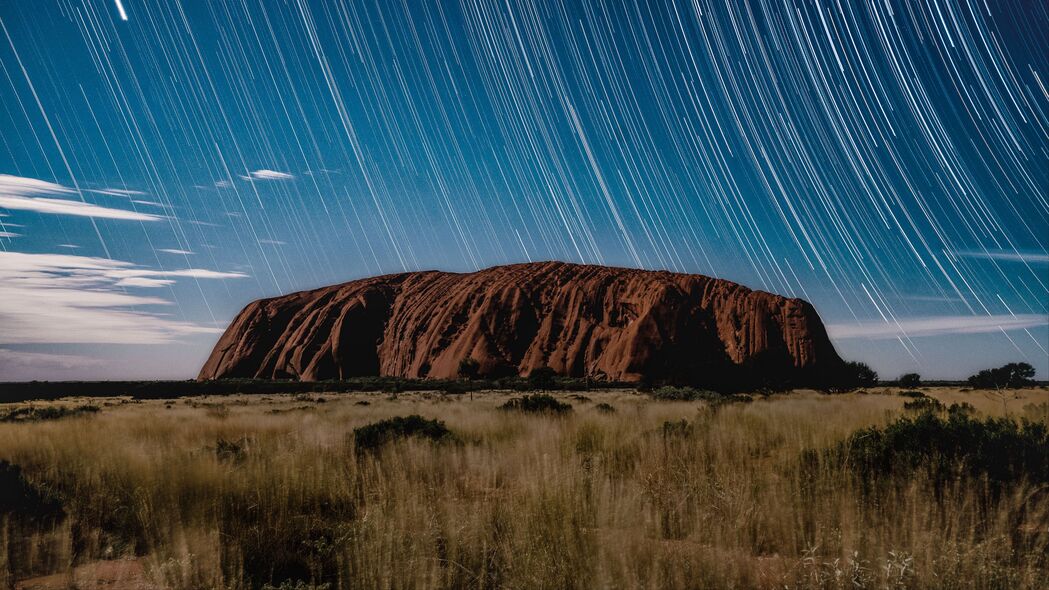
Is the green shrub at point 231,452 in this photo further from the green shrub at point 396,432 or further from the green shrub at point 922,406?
the green shrub at point 922,406

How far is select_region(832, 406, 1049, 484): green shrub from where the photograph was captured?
6734 millimetres

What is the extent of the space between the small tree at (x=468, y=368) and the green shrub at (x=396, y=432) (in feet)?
190

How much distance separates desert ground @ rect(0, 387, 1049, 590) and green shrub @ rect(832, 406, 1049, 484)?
73mm

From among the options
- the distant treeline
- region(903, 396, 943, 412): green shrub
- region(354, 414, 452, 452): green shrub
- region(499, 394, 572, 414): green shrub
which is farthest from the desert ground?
the distant treeline

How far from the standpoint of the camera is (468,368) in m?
70.7

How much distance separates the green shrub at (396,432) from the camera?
996cm

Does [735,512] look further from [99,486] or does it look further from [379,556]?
[99,486]

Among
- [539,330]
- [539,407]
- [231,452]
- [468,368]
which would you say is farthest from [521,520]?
[539,330]

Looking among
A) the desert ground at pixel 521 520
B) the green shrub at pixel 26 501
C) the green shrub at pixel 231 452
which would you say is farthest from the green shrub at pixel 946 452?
the green shrub at pixel 26 501

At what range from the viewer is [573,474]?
19.8 feet

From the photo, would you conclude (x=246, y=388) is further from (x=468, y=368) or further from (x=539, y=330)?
(x=539, y=330)

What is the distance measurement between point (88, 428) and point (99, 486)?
22.8 ft

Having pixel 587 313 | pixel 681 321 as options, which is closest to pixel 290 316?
pixel 587 313

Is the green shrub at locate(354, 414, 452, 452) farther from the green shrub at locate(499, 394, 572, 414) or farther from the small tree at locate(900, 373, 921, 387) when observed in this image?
the small tree at locate(900, 373, 921, 387)
